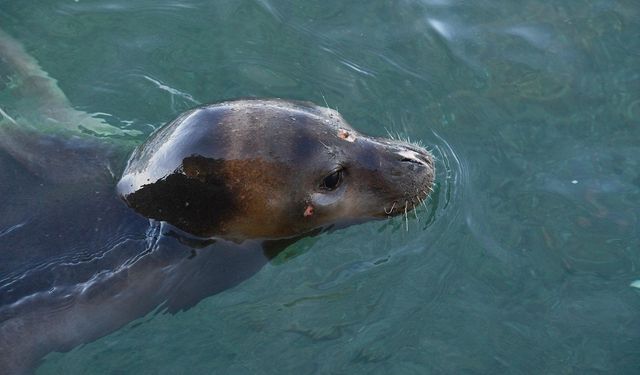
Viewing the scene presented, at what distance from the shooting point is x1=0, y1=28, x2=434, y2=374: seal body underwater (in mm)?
5352

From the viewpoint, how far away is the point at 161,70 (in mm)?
7492

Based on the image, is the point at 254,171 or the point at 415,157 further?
the point at 415,157

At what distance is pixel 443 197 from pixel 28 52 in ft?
11.9

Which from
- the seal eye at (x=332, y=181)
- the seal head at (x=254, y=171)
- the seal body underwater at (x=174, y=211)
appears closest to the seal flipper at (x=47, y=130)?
the seal body underwater at (x=174, y=211)

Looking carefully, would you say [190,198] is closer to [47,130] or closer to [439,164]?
[47,130]

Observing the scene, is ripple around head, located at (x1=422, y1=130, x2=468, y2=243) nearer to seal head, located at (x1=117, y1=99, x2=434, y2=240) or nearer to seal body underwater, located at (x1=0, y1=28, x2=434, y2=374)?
seal body underwater, located at (x1=0, y1=28, x2=434, y2=374)

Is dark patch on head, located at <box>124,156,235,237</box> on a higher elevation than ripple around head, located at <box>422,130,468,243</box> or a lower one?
higher

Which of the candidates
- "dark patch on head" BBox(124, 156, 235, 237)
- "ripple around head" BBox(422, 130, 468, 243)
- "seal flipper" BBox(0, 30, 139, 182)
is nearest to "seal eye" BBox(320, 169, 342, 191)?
"dark patch on head" BBox(124, 156, 235, 237)

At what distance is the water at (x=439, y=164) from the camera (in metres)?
5.81

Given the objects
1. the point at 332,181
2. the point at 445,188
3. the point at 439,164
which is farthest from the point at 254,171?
the point at 439,164

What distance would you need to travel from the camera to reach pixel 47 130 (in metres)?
6.39

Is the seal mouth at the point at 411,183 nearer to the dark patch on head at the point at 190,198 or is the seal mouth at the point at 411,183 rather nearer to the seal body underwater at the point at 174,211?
the seal body underwater at the point at 174,211

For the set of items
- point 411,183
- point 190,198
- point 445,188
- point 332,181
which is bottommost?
point 445,188

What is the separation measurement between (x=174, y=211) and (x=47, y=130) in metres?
1.48
